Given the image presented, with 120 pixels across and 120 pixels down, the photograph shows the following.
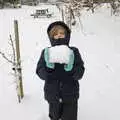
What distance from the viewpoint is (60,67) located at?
3.23 metres

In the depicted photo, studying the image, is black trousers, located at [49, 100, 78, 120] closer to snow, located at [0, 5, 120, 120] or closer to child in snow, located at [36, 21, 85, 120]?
child in snow, located at [36, 21, 85, 120]

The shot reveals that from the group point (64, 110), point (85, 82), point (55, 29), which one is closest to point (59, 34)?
point (55, 29)

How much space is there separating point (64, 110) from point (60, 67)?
479mm

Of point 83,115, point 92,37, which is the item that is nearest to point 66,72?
point 83,115

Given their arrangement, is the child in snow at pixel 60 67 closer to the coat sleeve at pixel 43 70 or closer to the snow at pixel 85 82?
the coat sleeve at pixel 43 70

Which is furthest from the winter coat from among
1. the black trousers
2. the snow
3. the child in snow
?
the snow

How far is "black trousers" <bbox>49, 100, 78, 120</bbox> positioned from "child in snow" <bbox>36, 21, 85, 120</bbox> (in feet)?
0.21

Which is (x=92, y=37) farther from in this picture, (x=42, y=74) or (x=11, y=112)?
(x=42, y=74)

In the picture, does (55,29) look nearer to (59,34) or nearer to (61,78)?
(59,34)

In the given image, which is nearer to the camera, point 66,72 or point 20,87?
point 66,72

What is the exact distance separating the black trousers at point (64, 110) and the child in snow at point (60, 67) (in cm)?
6

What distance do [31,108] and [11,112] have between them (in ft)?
0.85

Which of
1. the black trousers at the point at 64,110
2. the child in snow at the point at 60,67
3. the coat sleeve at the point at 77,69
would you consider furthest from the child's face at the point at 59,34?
the black trousers at the point at 64,110

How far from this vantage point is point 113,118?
4.09m
